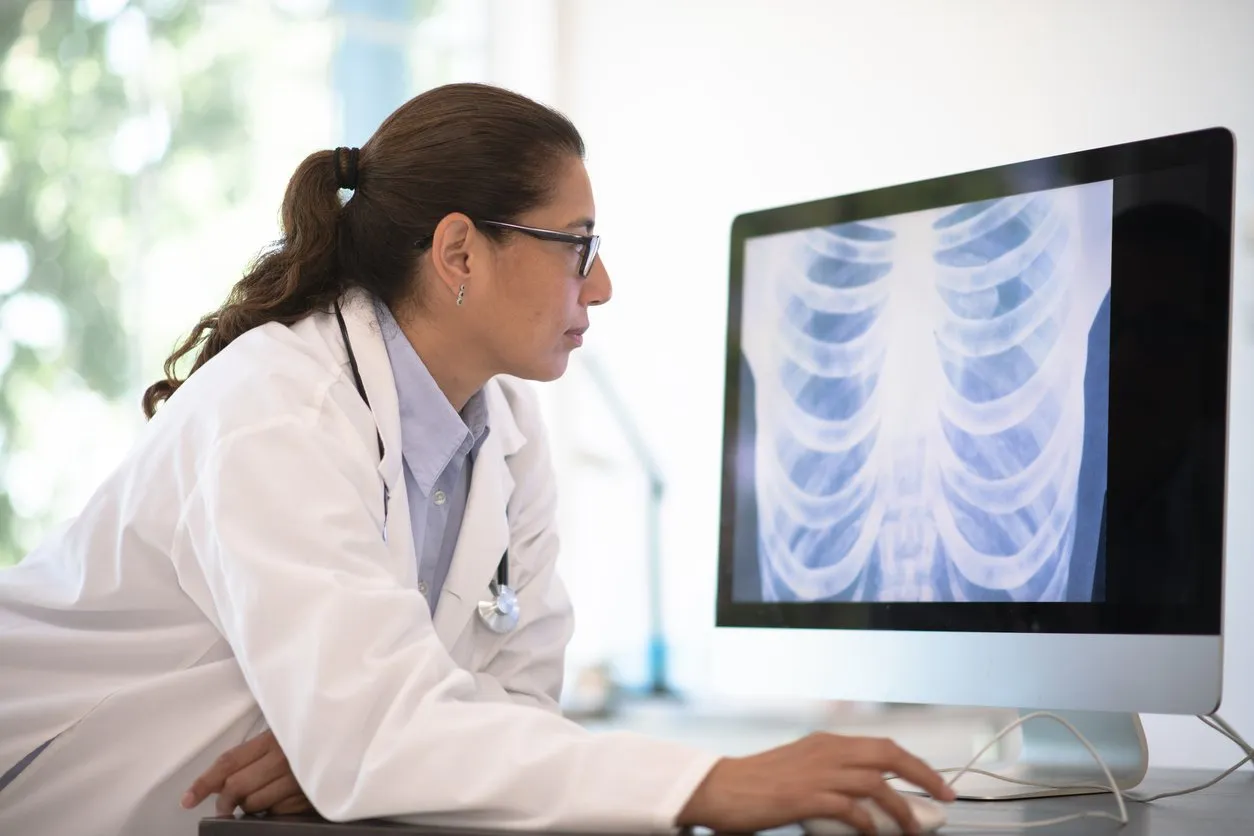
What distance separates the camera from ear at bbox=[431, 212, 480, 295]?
1.34 meters

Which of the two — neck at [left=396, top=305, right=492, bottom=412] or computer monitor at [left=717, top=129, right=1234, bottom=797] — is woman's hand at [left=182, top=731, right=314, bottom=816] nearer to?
neck at [left=396, top=305, right=492, bottom=412]

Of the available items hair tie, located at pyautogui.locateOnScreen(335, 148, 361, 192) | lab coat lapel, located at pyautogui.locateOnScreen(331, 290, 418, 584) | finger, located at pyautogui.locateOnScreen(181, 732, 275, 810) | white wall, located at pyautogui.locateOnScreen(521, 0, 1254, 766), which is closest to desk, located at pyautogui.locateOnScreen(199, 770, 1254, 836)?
finger, located at pyautogui.locateOnScreen(181, 732, 275, 810)

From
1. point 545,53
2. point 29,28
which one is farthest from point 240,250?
point 545,53

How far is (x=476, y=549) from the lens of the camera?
4.39 ft

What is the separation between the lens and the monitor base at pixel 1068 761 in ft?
3.80

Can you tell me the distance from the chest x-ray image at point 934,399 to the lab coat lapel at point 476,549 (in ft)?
1.03

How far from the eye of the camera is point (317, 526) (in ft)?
3.22

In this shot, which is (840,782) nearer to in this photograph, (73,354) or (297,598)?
(297,598)

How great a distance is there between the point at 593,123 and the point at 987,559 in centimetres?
192

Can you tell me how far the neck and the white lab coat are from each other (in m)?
0.06

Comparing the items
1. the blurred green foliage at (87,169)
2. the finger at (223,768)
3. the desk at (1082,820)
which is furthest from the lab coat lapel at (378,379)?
the blurred green foliage at (87,169)

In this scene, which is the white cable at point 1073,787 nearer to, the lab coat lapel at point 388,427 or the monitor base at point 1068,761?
the monitor base at point 1068,761

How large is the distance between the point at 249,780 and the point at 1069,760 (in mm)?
819

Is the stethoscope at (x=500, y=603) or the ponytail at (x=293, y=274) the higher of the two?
Answer: the ponytail at (x=293, y=274)
